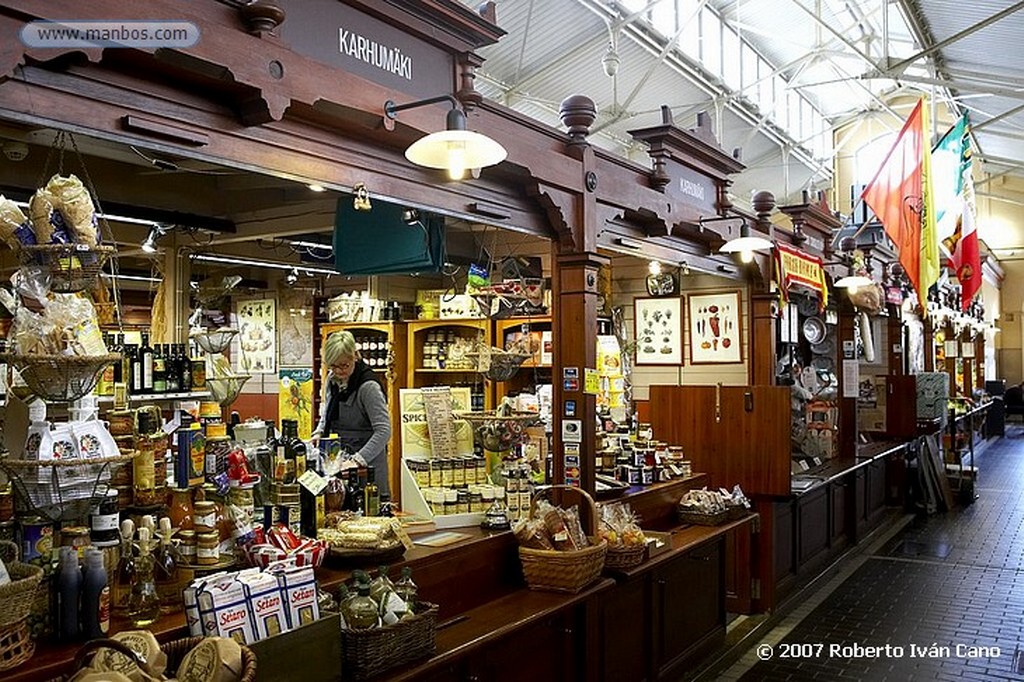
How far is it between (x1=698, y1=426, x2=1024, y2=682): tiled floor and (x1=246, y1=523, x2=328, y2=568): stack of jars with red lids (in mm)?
2898

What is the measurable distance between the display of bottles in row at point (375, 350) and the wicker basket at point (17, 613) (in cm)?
571

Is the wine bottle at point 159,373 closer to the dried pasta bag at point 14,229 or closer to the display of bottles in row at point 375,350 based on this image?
the dried pasta bag at point 14,229

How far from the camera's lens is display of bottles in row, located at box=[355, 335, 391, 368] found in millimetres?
8094

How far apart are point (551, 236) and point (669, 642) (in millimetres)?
2377

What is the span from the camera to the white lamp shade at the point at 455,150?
3.00 metres

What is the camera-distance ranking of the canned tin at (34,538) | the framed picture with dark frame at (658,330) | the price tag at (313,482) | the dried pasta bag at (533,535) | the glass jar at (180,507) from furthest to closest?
1. the framed picture with dark frame at (658,330)
2. the dried pasta bag at (533,535)
3. the price tag at (313,482)
4. the glass jar at (180,507)
5. the canned tin at (34,538)

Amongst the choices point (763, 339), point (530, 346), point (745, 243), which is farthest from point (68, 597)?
point (763, 339)

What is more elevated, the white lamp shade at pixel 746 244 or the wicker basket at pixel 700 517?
the white lamp shade at pixel 746 244

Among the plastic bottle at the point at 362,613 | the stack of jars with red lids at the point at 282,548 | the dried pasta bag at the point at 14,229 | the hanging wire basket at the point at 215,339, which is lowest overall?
the plastic bottle at the point at 362,613

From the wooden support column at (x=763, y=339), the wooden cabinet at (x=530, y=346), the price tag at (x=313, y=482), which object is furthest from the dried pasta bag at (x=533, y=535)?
the wooden support column at (x=763, y=339)

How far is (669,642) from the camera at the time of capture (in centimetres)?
495

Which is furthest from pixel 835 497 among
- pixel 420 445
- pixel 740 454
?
pixel 420 445

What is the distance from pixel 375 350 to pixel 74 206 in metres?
5.81

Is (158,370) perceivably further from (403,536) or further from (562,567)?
(562,567)
